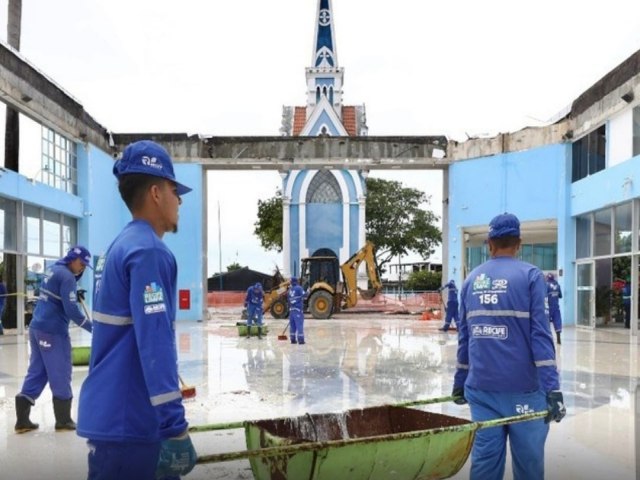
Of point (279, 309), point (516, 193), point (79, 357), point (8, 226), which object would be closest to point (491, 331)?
point (79, 357)

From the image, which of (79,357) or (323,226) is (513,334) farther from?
(323,226)

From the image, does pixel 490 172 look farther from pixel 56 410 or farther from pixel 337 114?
pixel 56 410

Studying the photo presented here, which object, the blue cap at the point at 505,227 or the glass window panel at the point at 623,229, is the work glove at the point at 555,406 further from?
the glass window panel at the point at 623,229

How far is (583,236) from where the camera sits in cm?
1864

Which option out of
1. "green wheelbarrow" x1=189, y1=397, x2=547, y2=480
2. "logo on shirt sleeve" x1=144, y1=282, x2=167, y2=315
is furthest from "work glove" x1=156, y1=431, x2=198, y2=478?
"logo on shirt sleeve" x1=144, y1=282, x2=167, y2=315

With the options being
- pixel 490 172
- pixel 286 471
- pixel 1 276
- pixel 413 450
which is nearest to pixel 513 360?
pixel 413 450

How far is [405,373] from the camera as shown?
936 centimetres

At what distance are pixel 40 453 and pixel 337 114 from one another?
28455mm

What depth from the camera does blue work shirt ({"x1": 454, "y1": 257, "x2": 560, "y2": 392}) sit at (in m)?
3.46

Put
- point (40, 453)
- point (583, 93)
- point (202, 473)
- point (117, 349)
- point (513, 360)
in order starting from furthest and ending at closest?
point (583, 93), point (40, 453), point (202, 473), point (513, 360), point (117, 349)

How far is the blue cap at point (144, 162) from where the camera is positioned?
2.43 m

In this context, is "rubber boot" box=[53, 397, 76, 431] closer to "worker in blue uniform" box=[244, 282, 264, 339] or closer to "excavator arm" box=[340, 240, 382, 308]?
"worker in blue uniform" box=[244, 282, 264, 339]

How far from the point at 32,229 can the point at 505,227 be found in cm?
1563

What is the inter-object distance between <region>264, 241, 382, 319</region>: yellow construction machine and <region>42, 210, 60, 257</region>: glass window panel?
801 centimetres
